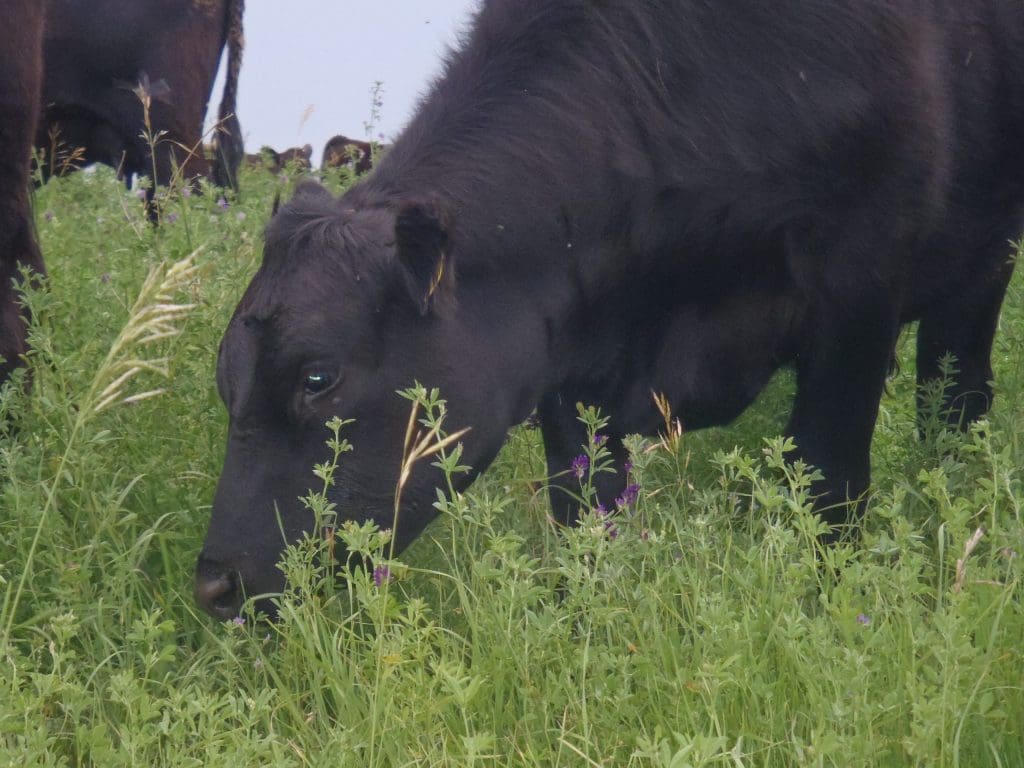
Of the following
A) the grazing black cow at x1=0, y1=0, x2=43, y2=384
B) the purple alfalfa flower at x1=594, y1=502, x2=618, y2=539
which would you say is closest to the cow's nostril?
the purple alfalfa flower at x1=594, y1=502, x2=618, y2=539

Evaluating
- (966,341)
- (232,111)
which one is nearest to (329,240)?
(966,341)

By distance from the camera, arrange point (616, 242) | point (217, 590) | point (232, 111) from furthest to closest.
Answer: point (232, 111)
point (616, 242)
point (217, 590)

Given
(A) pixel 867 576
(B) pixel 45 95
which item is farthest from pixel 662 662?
(B) pixel 45 95

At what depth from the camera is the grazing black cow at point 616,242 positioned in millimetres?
3297

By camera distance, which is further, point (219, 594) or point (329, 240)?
point (329, 240)

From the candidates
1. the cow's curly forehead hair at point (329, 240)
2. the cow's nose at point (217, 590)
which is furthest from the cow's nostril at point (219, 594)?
the cow's curly forehead hair at point (329, 240)

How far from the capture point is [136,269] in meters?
5.10

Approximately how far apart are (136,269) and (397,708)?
293cm

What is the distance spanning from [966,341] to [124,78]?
5633mm

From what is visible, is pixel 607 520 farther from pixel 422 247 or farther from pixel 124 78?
pixel 124 78

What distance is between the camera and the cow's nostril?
3.12 m

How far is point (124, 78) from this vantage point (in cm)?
857

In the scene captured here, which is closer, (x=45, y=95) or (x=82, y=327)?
(x=82, y=327)

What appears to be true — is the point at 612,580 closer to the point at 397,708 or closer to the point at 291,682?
the point at 397,708
